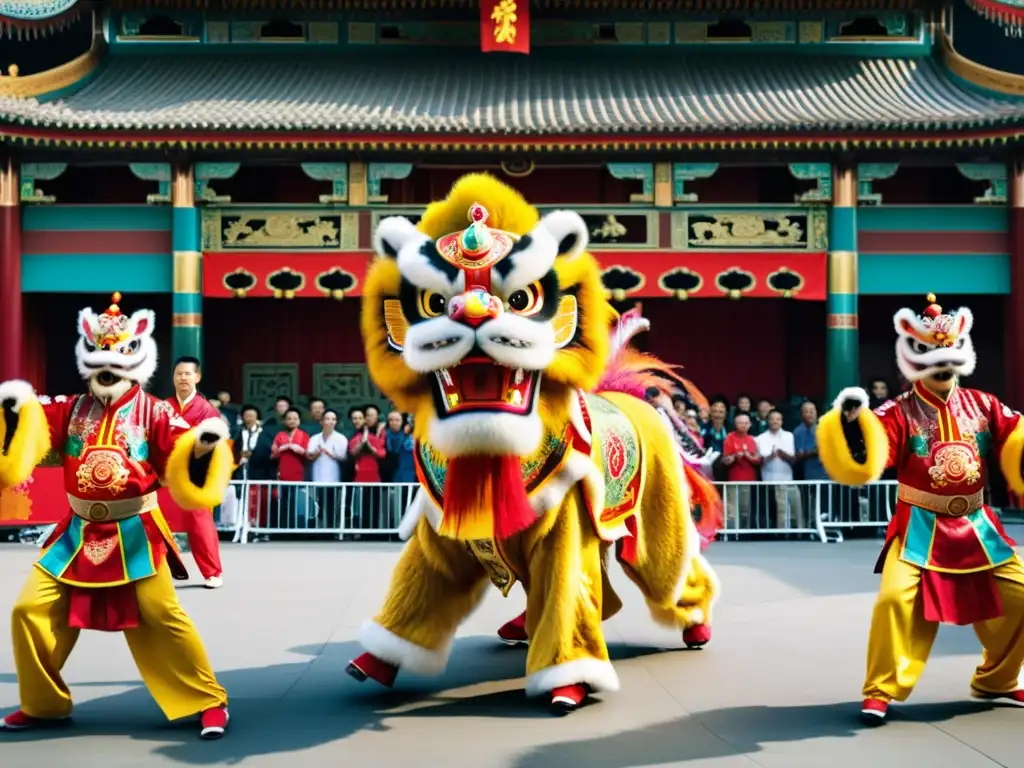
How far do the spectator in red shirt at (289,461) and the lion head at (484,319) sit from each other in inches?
274

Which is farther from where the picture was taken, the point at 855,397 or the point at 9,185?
the point at 9,185

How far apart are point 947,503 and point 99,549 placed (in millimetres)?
3168

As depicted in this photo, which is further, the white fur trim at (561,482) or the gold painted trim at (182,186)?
the gold painted trim at (182,186)

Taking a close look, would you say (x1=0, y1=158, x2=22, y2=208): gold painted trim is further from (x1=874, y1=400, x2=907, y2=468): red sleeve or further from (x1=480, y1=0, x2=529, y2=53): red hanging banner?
(x1=874, y1=400, x2=907, y2=468): red sleeve

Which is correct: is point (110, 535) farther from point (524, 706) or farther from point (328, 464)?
point (328, 464)

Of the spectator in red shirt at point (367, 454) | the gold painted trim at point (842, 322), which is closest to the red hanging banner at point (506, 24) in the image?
the gold painted trim at point (842, 322)

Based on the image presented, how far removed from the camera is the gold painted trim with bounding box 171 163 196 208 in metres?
14.7

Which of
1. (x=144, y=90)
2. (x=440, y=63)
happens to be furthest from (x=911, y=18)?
(x=144, y=90)

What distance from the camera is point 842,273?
14.7 meters

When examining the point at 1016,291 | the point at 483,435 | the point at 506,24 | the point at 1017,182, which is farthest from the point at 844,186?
the point at 483,435

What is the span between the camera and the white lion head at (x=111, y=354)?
4434 millimetres

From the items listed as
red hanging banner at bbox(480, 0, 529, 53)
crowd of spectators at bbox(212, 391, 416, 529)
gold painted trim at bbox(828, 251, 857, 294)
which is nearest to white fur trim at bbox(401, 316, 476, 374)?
crowd of spectators at bbox(212, 391, 416, 529)

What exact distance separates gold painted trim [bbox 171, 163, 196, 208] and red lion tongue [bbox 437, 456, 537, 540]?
11.2m

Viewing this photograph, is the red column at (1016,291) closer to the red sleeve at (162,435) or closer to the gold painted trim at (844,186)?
the gold painted trim at (844,186)
